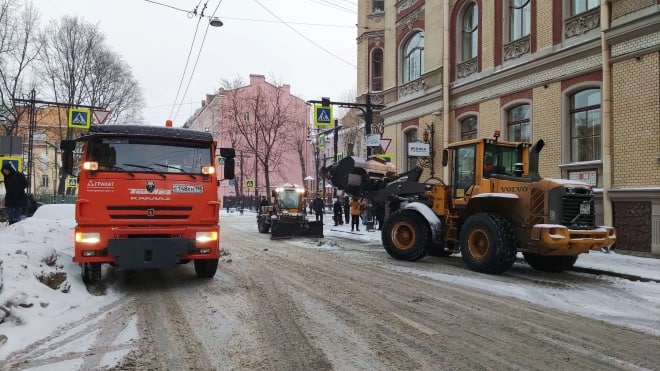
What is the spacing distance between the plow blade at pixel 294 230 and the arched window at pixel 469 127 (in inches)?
261

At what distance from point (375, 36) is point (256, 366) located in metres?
22.9

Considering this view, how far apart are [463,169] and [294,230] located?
9194 mm

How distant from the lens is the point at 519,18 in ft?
53.9

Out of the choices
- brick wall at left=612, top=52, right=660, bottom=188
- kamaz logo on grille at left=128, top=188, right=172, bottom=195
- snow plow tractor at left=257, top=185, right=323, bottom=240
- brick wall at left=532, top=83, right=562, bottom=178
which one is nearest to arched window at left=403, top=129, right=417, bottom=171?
snow plow tractor at left=257, top=185, right=323, bottom=240

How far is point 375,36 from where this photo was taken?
989 inches

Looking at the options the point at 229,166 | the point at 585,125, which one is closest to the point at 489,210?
the point at 229,166

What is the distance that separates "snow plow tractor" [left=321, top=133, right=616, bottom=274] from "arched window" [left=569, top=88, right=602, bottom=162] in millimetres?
3888

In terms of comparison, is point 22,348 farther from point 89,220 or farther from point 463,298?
point 463,298

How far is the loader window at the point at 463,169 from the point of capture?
34.9 ft

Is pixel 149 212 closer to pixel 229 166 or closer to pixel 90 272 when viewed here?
pixel 90 272

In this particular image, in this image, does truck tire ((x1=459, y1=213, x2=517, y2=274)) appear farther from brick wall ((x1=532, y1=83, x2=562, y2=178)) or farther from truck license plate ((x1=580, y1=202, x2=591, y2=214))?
brick wall ((x1=532, y1=83, x2=562, y2=178))

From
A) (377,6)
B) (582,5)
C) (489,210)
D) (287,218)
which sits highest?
(377,6)

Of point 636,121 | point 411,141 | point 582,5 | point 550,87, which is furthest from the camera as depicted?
point 411,141

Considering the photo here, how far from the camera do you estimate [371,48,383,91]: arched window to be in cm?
2556
